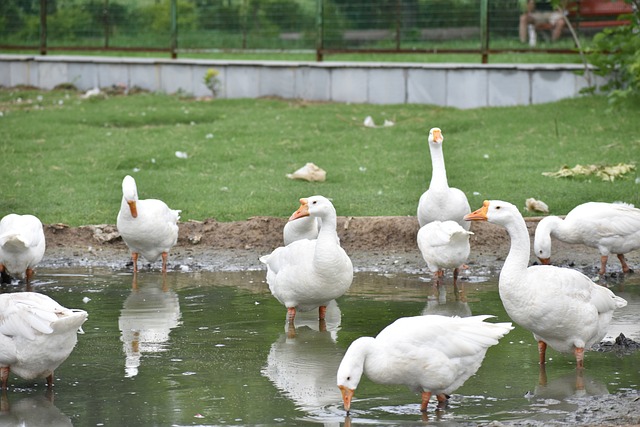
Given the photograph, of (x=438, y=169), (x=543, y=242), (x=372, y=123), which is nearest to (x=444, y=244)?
(x=543, y=242)

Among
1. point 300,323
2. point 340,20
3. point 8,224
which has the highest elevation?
point 340,20

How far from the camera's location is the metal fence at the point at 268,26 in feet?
64.1

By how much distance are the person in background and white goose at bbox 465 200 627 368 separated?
40.8 feet

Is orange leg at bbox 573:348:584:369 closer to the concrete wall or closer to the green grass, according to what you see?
the green grass

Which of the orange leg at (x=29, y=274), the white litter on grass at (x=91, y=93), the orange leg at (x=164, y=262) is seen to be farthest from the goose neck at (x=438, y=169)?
the white litter on grass at (x=91, y=93)

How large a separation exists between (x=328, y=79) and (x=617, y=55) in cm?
533

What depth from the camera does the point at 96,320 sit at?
30.0ft

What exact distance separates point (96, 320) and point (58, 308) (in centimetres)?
204

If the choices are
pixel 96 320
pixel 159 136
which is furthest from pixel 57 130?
pixel 96 320

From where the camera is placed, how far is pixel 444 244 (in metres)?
9.84

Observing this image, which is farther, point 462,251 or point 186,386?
point 462,251

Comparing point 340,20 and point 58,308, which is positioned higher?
point 340,20

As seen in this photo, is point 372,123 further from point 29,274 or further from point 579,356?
point 579,356

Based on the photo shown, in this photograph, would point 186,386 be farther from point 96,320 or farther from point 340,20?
point 340,20
